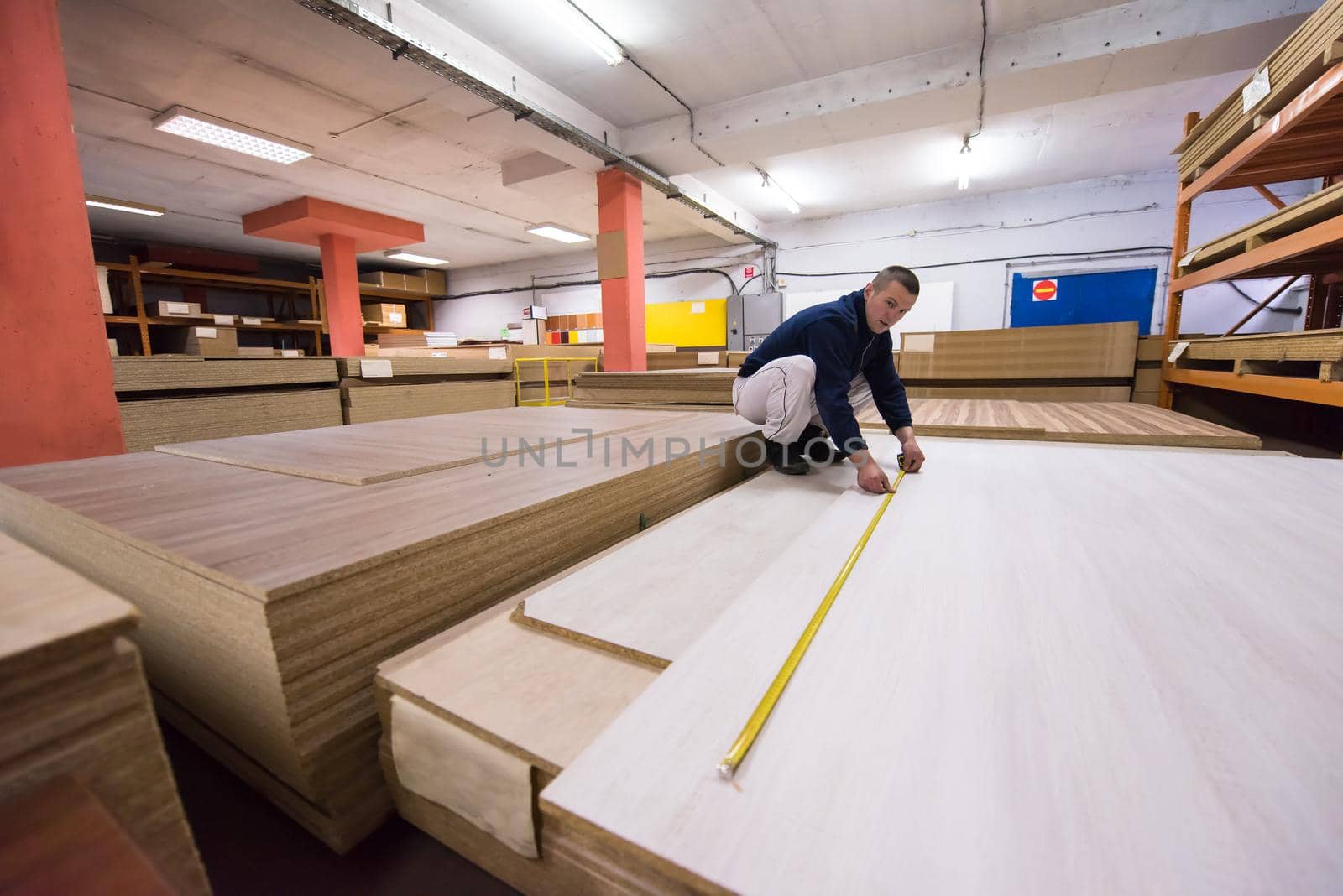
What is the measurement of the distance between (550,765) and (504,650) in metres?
0.30

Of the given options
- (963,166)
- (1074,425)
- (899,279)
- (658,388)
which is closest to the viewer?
(899,279)

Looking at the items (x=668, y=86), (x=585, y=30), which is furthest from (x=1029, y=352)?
(x=585, y=30)

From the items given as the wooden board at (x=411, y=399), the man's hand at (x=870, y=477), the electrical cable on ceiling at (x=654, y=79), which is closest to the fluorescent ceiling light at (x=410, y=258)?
the wooden board at (x=411, y=399)

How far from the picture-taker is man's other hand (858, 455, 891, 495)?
1.67 meters

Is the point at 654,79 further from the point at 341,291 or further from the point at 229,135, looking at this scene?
the point at 341,291

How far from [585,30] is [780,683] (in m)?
4.32

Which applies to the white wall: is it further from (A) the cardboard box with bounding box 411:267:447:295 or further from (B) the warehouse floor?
(B) the warehouse floor

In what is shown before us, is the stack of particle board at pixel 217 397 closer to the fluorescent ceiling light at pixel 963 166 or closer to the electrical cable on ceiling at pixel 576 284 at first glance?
the electrical cable on ceiling at pixel 576 284

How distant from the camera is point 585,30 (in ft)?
11.7

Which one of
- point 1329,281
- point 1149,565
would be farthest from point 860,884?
point 1329,281

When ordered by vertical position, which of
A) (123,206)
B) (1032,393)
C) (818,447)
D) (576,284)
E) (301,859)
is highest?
(123,206)

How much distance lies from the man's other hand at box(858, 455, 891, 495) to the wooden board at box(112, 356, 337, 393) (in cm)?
322

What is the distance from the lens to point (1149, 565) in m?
1.08

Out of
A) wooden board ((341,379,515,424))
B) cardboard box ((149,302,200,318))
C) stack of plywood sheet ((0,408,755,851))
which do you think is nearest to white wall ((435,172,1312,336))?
wooden board ((341,379,515,424))
